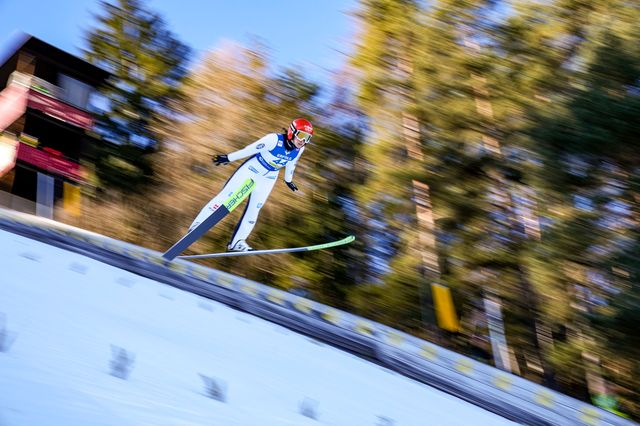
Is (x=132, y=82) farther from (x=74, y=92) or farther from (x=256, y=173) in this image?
(x=256, y=173)

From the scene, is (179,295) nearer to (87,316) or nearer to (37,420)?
(87,316)

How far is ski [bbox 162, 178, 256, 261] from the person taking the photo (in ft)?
20.4

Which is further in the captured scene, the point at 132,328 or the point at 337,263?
the point at 337,263

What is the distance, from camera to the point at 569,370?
9.92 metres

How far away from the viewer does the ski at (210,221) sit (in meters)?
6.23

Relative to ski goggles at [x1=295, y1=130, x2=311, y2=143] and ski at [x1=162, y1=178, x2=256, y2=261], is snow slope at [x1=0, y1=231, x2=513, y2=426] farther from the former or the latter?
ski goggles at [x1=295, y1=130, x2=311, y2=143]

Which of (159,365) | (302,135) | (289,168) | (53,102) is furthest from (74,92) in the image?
(159,365)

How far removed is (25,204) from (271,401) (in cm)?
1543

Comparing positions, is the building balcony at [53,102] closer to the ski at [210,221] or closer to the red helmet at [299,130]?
the ski at [210,221]

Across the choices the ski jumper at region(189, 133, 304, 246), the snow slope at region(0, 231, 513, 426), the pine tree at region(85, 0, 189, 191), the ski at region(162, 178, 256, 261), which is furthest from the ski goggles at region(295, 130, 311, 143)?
the pine tree at region(85, 0, 189, 191)

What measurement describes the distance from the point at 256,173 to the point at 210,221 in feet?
2.03

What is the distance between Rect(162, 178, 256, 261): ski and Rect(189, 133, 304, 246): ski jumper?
0.14 ft

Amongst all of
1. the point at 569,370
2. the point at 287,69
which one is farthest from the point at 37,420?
the point at 287,69

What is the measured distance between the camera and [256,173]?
6449 mm
